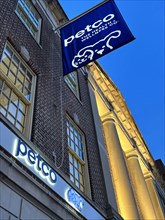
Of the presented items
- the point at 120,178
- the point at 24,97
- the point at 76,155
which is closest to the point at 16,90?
the point at 24,97

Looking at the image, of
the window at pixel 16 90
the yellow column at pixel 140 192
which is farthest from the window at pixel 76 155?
the yellow column at pixel 140 192

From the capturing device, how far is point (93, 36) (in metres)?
10.3

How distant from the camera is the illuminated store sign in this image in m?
6.51

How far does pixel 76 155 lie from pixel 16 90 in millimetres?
3522

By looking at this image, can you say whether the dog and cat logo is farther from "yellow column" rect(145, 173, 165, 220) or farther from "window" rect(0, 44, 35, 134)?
"yellow column" rect(145, 173, 165, 220)

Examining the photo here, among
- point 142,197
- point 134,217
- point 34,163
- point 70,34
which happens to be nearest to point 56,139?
point 34,163

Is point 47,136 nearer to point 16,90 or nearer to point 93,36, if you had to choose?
point 16,90

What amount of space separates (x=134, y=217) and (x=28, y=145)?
30.9 ft

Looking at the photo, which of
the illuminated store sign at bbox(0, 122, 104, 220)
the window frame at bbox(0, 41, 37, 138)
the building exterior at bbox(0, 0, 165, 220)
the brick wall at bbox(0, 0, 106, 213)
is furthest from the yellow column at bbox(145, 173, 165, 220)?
the window frame at bbox(0, 41, 37, 138)

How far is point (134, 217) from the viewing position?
1455cm

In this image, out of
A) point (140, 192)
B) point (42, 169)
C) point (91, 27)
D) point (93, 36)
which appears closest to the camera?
point (42, 169)

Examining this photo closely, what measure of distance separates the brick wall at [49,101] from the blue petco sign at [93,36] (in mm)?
1055

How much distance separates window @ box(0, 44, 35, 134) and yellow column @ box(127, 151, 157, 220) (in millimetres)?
13257

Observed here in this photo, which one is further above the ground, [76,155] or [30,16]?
[30,16]
